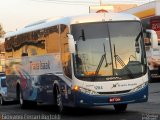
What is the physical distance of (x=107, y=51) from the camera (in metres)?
17.6

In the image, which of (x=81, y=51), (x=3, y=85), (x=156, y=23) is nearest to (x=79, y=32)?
(x=81, y=51)

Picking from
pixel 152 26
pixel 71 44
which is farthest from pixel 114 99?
pixel 152 26

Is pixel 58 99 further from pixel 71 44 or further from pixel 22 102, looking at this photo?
pixel 22 102

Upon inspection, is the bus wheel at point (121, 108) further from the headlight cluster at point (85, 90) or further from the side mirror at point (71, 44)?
the side mirror at point (71, 44)

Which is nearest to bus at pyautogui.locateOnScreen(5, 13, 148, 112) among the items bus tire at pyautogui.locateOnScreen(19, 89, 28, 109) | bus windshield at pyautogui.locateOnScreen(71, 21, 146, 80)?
bus windshield at pyautogui.locateOnScreen(71, 21, 146, 80)

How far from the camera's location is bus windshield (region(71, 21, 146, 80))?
1744 centimetres

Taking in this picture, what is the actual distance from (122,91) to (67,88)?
1.76 m

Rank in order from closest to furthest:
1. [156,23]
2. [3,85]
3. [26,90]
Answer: [26,90]
[3,85]
[156,23]

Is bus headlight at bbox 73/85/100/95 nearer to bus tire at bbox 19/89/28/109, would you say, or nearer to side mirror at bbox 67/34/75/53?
side mirror at bbox 67/34/75/53

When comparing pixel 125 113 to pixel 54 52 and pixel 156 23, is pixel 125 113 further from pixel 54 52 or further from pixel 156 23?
pixel 156 23

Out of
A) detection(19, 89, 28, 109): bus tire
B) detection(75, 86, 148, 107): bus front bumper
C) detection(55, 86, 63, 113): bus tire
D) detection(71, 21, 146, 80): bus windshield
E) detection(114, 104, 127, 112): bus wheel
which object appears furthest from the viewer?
detection(19, 89, 28, 109): bus tire

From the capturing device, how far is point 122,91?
17500 mm

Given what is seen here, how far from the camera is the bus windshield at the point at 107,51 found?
57.2ft

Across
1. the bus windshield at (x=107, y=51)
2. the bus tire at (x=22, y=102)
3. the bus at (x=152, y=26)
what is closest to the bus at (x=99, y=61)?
the bus windshield at (x=107, y=51)
